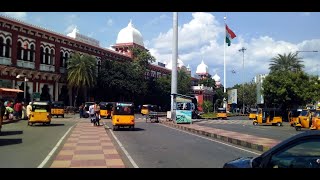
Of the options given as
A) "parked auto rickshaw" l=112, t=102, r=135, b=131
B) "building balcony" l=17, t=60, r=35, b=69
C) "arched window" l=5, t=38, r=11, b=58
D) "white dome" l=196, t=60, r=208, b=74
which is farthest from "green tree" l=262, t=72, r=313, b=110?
"white dome" l=196, t=60, r=208, b=74

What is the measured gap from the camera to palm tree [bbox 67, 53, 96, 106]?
49.8 meters

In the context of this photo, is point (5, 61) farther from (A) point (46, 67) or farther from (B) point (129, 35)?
(B) point (129, 35)

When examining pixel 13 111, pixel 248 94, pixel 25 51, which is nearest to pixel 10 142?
pixel 13 111

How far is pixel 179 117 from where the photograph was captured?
3372 centimetres

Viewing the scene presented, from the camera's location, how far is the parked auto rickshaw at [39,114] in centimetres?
2591

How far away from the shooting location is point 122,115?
2369 cm

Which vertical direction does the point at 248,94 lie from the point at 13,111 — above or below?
above

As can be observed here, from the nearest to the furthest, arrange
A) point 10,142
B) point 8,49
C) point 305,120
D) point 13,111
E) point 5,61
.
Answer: point 10,142
point 305,120
point 13,111
point 5,61
point 8,49

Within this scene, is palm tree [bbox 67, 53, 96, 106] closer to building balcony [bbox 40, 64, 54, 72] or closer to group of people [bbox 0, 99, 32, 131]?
building balcony [bbox 40, 64, 54, 72]

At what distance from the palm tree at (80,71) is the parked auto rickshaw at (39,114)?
23.0m

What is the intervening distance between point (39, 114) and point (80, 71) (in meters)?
24.2

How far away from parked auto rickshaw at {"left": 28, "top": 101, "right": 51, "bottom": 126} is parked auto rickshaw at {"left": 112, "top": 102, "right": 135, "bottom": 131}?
5504mm
